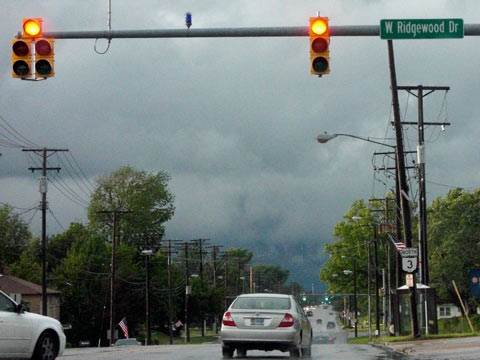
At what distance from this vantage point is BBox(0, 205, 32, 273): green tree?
107 m

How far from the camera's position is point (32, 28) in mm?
17531

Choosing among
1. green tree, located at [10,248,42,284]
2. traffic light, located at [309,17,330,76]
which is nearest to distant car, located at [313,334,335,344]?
green tree, located at [10,248,42,284]

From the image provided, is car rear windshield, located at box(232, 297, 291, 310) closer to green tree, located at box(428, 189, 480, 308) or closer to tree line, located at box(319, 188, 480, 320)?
tree line, located at box(319, 188, 480, 320)

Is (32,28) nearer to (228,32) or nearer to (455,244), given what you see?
(228,32)

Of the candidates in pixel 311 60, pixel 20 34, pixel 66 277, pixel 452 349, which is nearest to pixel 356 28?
pixel 311 60

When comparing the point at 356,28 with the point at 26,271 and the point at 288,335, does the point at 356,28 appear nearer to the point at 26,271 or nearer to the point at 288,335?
the point at 288,335

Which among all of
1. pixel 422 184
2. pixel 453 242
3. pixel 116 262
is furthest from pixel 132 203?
pixel 422 184

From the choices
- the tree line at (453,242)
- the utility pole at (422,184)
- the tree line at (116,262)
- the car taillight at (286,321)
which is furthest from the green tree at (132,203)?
the car taillight at (286,321)

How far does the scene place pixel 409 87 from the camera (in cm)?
4372

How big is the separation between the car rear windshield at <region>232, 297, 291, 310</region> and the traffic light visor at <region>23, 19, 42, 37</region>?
7.48 metres

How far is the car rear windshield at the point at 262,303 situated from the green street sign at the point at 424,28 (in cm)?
678

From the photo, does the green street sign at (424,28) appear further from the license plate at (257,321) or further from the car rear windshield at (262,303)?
the license plate at (257,321)

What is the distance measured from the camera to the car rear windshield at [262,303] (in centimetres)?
2073

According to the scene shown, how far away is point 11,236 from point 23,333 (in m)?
98.2
